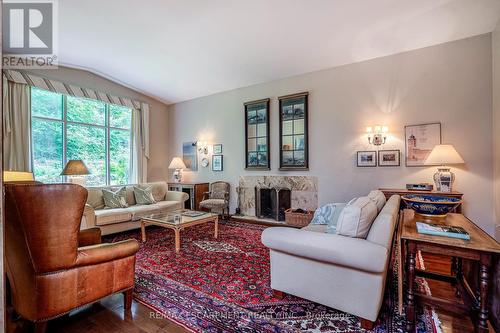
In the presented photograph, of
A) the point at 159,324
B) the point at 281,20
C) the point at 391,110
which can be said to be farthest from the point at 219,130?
the point at 159,324

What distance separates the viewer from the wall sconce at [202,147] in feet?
20.5

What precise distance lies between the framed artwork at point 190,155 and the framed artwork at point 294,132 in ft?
8.45

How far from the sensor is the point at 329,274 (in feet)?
5.80

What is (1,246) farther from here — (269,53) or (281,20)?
(269,53)

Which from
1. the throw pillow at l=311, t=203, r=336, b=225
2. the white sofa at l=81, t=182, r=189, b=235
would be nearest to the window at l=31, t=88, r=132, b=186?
the white sofa at l=81, t=182, r=189, b=235

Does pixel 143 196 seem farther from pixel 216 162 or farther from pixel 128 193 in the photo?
pixel 216 162

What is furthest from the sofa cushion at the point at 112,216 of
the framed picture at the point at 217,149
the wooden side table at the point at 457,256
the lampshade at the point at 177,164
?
the wooden side table at the point at 457,256

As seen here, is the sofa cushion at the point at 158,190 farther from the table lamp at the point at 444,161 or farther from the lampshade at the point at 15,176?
the table lamp at the point at 444,161

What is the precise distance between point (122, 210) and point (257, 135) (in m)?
3.06

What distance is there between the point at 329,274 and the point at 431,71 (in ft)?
12.3

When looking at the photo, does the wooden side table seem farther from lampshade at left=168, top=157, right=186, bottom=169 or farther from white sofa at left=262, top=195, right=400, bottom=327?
lampshade at left=168, top=157, right=186, bottom=169

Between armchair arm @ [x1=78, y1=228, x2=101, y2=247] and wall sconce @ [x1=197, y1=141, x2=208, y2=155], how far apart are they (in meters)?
4.12

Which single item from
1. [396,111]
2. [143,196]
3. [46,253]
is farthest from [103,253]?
[396,111]

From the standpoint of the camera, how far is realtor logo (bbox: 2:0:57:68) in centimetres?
329
